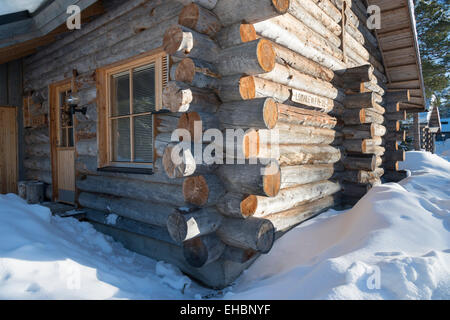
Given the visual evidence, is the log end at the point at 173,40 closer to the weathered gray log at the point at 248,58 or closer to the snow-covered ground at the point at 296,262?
→ the weathered gray log at the point at 248,58

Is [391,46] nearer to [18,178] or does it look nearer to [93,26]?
[93,26]

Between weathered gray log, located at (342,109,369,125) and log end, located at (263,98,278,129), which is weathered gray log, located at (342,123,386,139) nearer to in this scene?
weathered gray log, located at (342,109,369,125)

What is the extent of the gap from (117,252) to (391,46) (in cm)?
818

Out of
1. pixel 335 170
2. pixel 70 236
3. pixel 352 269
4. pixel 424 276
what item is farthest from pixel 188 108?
pixel 335 170

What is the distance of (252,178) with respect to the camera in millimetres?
2836

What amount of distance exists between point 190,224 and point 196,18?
200 centimetres

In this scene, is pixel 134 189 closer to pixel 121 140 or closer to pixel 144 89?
pixel 121 140

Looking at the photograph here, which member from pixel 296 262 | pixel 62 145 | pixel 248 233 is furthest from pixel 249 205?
pixel 62 145

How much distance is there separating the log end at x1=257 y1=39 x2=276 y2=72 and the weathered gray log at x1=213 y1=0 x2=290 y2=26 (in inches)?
10.2

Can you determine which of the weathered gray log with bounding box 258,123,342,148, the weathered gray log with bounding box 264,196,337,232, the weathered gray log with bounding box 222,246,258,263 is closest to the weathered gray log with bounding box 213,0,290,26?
the weathered gray log with bounding box 258,123,342,148

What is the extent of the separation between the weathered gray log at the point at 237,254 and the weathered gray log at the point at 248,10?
237cm

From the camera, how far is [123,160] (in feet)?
15.9

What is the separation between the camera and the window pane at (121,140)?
15.6ft

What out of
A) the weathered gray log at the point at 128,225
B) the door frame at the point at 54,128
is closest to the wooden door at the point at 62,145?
the door frame at the point at 54,128
